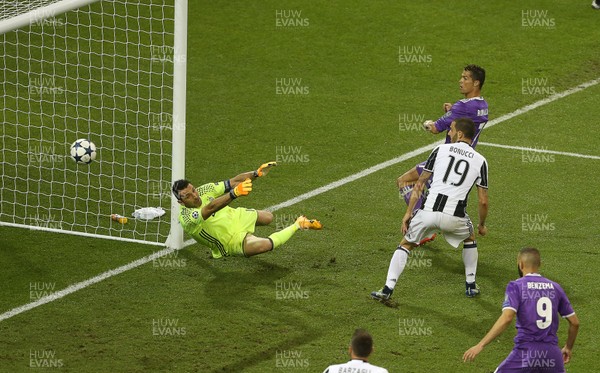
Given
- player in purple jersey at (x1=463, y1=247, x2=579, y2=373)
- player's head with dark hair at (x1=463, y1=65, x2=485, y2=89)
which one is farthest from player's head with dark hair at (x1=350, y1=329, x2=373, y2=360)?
player's head with dark hair at (x1=463, y1=65, x2=485, y2=89)

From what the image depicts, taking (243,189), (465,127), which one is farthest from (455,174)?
(243,189)

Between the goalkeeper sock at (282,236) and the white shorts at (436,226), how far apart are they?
73.8 inches

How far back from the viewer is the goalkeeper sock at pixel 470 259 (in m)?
13.3

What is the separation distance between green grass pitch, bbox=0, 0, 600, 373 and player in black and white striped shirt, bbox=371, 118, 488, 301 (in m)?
0.84

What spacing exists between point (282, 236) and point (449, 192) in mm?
2459

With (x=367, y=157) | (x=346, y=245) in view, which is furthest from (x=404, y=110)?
(x=346, y=245)

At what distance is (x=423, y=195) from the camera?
13508mm

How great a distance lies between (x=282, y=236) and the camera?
47.1ft

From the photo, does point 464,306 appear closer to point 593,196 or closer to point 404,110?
point 593,196

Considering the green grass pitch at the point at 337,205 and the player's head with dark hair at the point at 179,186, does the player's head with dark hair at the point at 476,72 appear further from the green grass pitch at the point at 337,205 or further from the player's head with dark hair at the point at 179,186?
the player's head with dark hair at the point at 179,186

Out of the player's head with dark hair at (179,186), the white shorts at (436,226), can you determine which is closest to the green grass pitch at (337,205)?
the white shorts at (436,226)

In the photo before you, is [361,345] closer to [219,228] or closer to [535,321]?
[535,321]

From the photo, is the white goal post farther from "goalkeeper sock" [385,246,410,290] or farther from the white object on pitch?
"goalkeeper sock" [385,246,410,290]

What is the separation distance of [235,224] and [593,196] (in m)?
5.83
